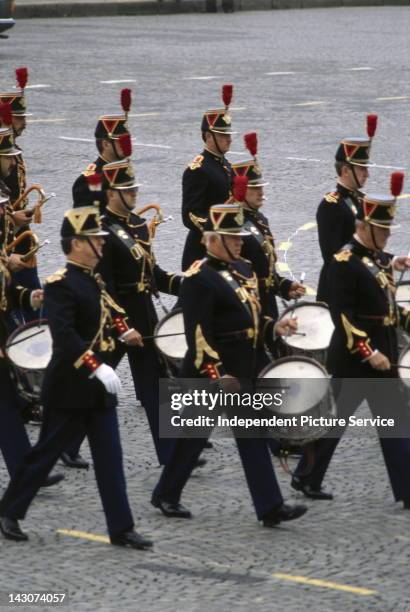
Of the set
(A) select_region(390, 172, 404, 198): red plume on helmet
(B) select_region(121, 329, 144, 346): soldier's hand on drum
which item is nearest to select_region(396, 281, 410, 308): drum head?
(A) select_region(390, 172, 404, 198): red plume on helmet

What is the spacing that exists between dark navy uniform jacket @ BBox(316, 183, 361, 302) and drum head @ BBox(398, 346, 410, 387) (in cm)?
136

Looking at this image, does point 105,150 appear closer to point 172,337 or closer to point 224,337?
point 172,337

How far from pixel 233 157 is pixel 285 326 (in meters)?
10.0

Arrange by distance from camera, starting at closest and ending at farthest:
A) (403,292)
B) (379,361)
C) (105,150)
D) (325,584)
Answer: (325,584) → (379,361) → (403,292) → (105,150)

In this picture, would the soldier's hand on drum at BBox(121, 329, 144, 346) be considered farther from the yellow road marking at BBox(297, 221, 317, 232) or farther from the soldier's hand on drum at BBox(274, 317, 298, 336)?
the yellow road marking at BBox(297, 221, 317, 232)

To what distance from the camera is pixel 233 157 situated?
18.7 m

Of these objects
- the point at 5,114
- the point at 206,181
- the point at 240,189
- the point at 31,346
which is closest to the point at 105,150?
the point at 206,181

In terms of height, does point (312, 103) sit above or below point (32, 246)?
below

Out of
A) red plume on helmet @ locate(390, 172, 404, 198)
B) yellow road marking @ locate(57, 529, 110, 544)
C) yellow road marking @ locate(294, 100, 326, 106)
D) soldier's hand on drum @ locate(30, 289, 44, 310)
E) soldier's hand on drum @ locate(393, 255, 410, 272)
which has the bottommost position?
yellow road marking @ locate(294, 100, 326, 106)

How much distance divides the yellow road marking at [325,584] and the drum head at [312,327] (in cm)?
196

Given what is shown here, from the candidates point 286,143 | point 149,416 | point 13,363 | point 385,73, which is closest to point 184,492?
point 149,416

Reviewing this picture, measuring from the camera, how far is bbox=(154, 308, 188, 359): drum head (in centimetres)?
945

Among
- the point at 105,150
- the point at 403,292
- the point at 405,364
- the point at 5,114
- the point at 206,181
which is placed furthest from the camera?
the point at 5,114

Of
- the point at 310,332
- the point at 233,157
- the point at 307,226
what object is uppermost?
the point at 310,332
